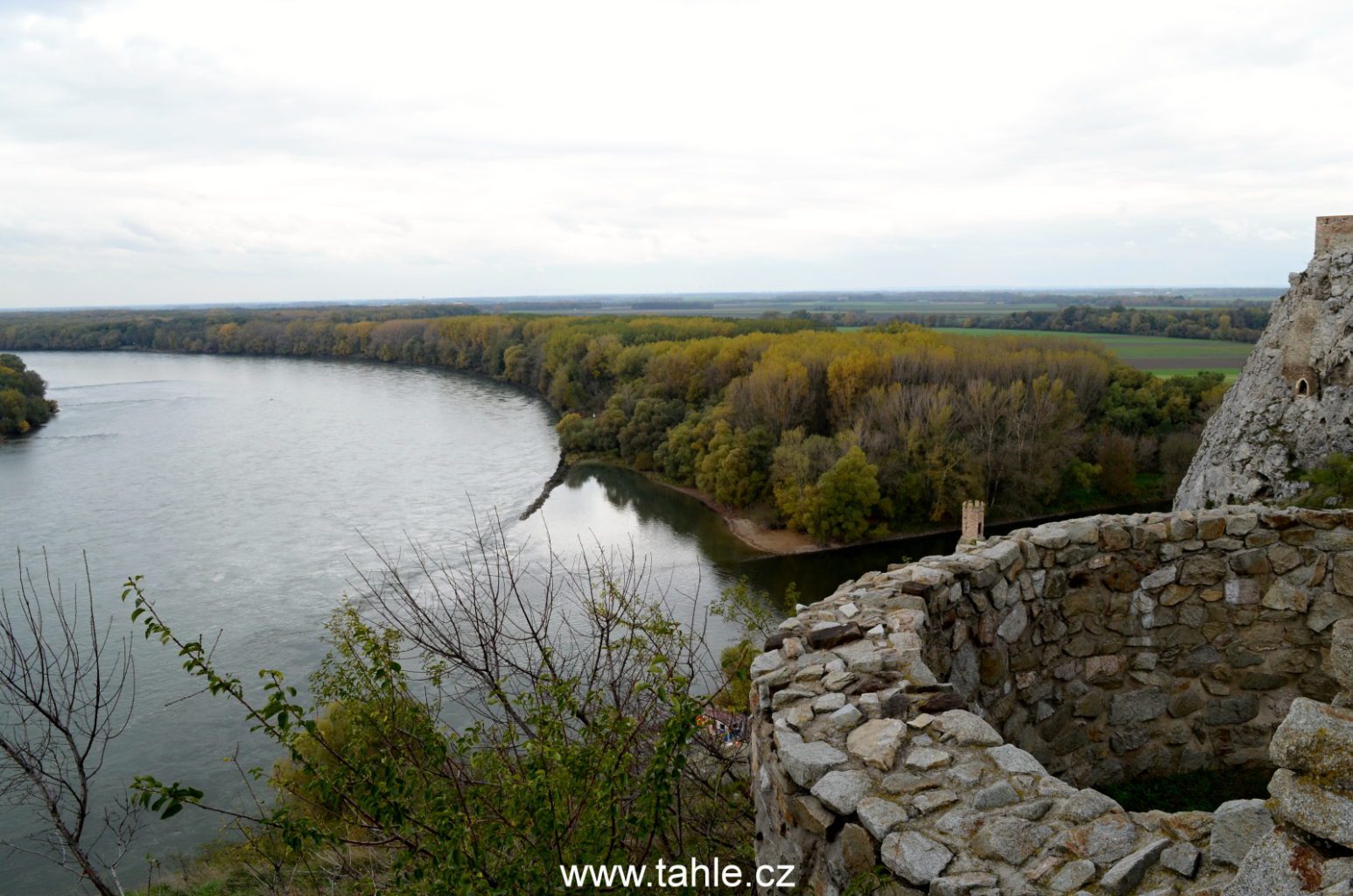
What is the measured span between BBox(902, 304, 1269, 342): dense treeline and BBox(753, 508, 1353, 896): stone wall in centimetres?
7269

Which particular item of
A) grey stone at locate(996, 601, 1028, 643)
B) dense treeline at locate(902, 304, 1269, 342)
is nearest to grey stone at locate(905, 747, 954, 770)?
grey stone at locate(996, 601, 1028, 643)

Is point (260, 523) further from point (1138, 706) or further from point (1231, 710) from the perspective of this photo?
point (1231, 710)

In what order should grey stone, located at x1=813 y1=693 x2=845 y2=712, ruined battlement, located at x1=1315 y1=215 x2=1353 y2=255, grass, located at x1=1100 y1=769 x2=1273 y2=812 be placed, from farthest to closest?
ruined battlement, located at x1=1315 y1=215 x2=1353 y2=255 → grass, located at x1=1100 y1=769 x2=1273 y2=812 → grey stone, located at x1=813 y1=693 x2=845 y2=712

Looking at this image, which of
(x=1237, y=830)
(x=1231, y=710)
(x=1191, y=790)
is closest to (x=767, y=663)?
(x=1237, y=830)

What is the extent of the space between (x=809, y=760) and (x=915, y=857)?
542 millimetres

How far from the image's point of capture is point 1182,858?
264 centimetres

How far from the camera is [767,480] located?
3625 cm

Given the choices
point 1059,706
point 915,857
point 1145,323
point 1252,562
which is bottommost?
point 1059,706

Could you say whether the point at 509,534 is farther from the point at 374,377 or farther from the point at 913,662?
the point at 374,377

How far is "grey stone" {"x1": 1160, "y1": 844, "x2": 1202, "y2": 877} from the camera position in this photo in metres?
2.61

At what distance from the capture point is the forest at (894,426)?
33.8 meters

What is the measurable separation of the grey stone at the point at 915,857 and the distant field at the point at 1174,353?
154ft

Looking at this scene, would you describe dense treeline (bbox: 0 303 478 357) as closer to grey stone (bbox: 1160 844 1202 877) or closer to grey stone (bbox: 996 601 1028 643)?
grey stone (bbox: 996 601 1028 643)

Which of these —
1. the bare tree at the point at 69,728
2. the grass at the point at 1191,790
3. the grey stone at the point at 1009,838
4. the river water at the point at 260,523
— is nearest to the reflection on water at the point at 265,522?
the river water at the point at 260,523
